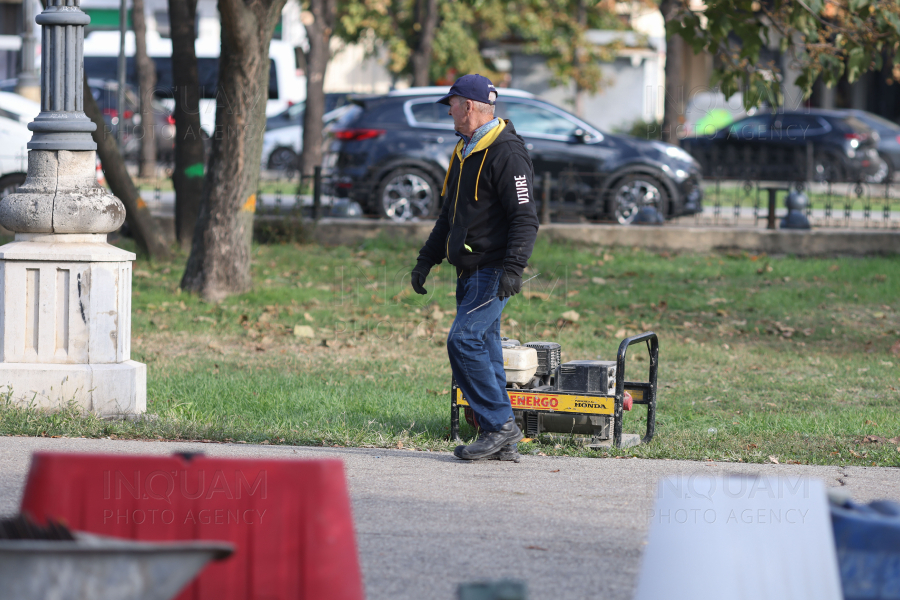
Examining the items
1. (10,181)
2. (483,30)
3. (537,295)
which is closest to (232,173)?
(537,295)

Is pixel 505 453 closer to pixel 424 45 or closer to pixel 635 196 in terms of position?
pixel 635 196

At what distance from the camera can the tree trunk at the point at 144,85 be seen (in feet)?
73.3

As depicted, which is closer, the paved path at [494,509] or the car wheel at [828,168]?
the paved path at [494,509]

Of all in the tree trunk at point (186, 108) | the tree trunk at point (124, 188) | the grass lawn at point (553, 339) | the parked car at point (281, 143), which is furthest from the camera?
the parked car at point (281, 143)

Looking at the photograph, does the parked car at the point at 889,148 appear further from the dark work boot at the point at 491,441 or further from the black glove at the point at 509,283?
the black glove at the point at 509,283

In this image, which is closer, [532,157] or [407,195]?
[407,195]

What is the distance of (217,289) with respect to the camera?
11.0 m

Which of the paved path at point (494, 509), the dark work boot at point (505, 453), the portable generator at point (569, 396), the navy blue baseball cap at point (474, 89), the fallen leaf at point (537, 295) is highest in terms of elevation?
the navy blue baseball cap at point (474, 89)

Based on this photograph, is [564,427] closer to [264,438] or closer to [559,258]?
[264,438]

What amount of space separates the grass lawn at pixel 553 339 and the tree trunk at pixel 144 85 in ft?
34.4

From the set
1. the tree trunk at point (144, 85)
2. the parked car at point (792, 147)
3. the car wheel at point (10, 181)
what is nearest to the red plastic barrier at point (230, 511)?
the car wheel at point (10, 181)

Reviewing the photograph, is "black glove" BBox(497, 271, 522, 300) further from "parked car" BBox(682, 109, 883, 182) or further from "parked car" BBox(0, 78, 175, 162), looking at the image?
"parked car" BBox(0, 78, 175, 162)

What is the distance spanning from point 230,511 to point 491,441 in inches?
114

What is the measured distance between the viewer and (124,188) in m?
12.5
